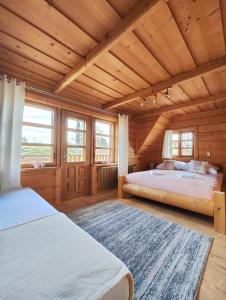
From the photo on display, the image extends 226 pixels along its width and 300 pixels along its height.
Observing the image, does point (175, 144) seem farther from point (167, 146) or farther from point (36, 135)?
point (36, 135)

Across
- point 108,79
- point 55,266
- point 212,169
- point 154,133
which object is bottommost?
point 55,266

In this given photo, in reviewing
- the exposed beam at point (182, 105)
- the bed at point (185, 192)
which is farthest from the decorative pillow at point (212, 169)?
the exposed beam at point (182, 105)

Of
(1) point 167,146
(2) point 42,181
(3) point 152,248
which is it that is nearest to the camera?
(3) point 152,248

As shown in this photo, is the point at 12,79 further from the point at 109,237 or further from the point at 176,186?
the point at 176,186

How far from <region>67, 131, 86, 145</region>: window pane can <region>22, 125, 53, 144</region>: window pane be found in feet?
1.35

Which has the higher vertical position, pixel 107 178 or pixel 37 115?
pixel 37 115

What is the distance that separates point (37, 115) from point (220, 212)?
3327mm

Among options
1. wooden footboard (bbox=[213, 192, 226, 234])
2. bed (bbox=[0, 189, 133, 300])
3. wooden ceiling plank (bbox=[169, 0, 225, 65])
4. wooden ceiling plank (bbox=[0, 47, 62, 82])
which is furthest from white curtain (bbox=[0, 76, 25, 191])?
wooden footboard (bbox=[213, 192, 226, 234])

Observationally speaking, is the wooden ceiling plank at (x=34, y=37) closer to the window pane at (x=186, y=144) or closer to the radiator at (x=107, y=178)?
→ the radiator at (x=107, y=178)

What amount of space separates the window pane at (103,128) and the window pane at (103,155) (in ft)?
1.67

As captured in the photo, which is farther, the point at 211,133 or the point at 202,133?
the point at 202,133

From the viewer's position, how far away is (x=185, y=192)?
2.44m

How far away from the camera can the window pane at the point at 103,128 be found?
383cm

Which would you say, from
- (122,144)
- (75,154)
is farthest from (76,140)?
(122,144)
